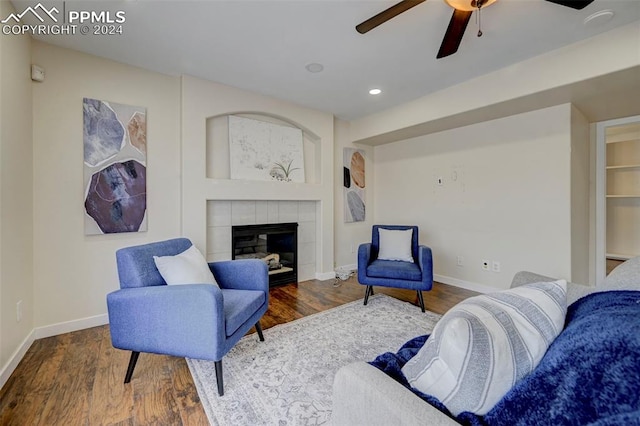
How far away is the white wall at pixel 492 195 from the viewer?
2.87 meters

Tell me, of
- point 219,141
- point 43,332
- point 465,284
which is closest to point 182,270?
point 43,332

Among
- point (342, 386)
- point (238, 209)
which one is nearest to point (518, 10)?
point (342, 386)

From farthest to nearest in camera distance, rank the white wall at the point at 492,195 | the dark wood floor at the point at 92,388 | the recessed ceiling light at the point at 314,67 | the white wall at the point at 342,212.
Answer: the white wall at the point at 342,212, the white wall at the point at 492,195, the recessed ceiling light at the point at 314,67, the dark wood floor at the point at 92,388

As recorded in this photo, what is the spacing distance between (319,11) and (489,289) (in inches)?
136

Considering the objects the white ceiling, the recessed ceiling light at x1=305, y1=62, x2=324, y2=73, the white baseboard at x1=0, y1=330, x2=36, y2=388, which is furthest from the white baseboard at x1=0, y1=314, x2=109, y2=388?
the recessed ceiling light at x1=305, y1=62, x2=324, y2=73

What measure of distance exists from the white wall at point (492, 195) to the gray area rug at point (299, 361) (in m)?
1.31

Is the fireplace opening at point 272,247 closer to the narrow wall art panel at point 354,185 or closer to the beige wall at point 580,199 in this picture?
the narrow wall art panel at point 354,185

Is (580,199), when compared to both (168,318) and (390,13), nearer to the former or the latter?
(390,13)

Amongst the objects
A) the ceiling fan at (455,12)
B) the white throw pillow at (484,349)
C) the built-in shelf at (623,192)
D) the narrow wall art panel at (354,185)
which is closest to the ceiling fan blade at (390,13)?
the ceiling fan at (455,12)

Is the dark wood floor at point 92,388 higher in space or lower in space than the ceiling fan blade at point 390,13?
lower

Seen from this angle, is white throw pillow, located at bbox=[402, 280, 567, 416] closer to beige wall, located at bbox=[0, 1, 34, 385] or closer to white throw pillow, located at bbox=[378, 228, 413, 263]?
white throw pillow, located at bbox=[378, 228, 413, 263]

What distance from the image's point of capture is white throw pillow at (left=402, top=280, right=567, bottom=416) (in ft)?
2.14

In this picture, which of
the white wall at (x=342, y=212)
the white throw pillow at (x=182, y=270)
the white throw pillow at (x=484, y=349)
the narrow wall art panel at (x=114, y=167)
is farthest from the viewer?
the white wall at (x=342, y=212)

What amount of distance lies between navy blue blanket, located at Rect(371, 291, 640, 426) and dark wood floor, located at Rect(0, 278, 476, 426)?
1.44 m
